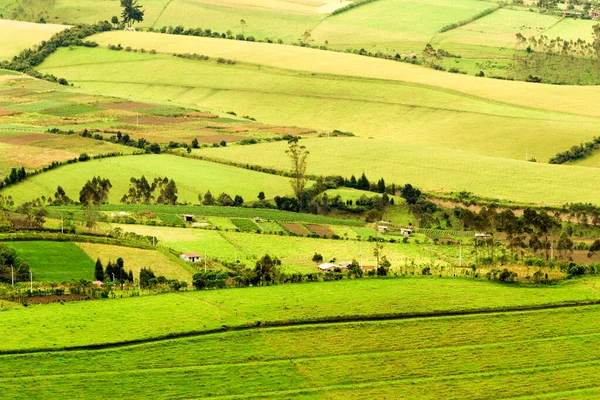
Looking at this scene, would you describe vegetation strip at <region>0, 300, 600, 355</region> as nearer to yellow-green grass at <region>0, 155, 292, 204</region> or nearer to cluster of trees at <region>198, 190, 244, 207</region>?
cluster of trees at <region>198, 190, 244, 207</region>

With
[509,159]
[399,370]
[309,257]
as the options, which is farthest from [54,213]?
→ [509,159]

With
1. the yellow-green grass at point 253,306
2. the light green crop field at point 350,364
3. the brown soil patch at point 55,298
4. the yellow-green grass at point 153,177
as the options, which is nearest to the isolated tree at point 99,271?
the brown soil patch at point 55,298

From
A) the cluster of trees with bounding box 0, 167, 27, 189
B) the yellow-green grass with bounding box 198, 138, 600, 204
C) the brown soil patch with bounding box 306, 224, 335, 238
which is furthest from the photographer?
the yellow-green grass with bounding box 198, 138, 600, 204

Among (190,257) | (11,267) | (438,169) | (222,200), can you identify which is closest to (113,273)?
(11,267)

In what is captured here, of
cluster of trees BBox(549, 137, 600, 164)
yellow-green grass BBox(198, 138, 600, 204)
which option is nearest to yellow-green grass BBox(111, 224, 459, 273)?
yellow-green grass BBox(198, 138, 600, 204)

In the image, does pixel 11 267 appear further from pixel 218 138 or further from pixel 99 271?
pixel 218 138

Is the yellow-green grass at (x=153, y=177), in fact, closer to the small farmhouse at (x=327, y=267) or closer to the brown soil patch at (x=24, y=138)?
the brown soil patch at (x=24, y=138)
